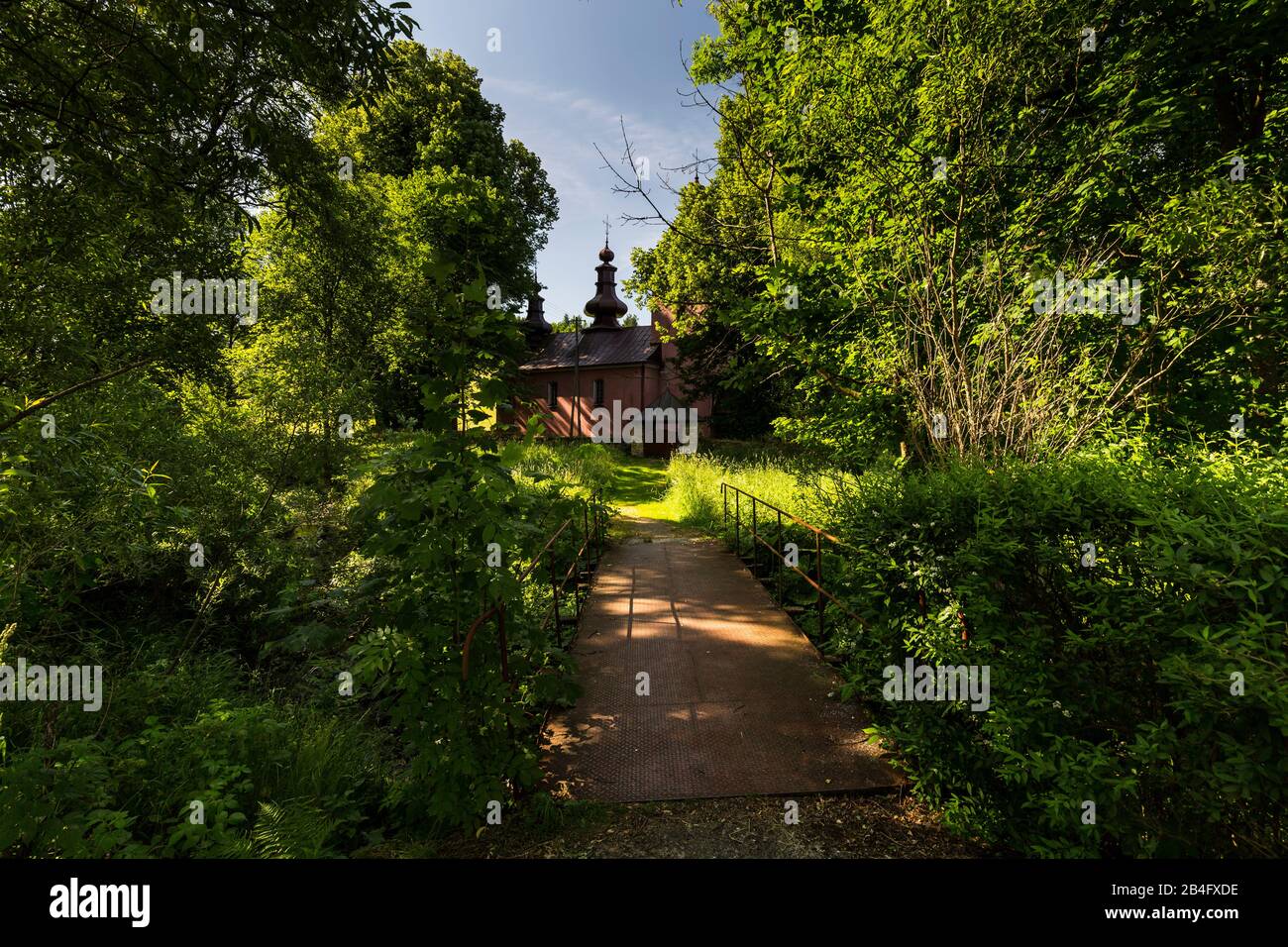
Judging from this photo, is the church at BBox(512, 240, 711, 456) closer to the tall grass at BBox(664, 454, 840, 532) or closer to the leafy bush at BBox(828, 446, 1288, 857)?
the tall grass at BBox(664, 454, 840, 532)

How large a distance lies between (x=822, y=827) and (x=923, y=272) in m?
5.42

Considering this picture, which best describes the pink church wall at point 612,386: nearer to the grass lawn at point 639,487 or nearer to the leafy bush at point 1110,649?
the grass lawn at point 639,487

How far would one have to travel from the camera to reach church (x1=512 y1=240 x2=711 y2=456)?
94.5ft

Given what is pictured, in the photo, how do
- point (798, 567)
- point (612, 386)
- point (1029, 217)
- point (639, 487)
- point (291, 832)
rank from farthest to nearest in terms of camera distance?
point (612, 386) < point (639, 487) < point (798, 567) < point (1029, 217) < point (291, 832)

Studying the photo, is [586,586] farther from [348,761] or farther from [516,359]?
[516,359]

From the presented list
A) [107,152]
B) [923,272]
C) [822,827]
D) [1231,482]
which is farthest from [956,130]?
[107,152]

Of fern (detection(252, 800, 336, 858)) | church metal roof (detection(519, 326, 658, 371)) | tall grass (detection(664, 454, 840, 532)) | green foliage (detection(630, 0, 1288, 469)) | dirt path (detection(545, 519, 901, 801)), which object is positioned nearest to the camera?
fern (detection(252, 800, 336, 858))

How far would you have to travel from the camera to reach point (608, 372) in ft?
107

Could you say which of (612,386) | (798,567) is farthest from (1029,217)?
(612,386)

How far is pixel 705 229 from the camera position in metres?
8.84

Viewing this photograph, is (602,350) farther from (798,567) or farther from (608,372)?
(798,567)

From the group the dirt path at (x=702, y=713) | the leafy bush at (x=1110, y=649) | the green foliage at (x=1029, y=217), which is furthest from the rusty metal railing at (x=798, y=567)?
the green foliage at (x=1029, y=217)

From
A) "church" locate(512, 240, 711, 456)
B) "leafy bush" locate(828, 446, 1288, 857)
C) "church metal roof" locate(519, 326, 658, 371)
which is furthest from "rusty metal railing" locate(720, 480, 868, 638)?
"church metal roof" locate(519, 326, 658, 371)

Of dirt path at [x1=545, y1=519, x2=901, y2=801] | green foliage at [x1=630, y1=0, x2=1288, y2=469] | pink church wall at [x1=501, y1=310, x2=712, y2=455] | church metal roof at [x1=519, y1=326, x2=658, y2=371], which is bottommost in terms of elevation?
dirt path at [x1=545, y1=519, x2=901, y2=801]
